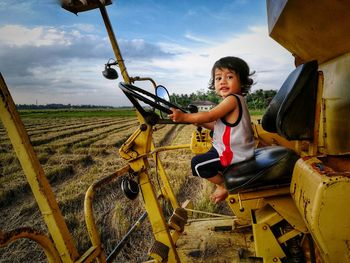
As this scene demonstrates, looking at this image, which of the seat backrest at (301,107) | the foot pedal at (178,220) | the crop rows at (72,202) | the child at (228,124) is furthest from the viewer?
the crop rows at (72,202)

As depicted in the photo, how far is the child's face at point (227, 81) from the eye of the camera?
6.10ft

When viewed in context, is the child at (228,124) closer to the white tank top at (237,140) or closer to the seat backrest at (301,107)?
the white tank top at (237,140)

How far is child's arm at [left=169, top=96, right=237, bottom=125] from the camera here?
63.0 inches

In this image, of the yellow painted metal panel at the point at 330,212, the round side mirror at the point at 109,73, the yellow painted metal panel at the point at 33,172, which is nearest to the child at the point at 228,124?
the yellow painted metal panel at the point at 330,212

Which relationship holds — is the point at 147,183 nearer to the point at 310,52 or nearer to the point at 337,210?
the point at 337,210

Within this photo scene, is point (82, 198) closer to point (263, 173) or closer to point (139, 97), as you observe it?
point (139, 97)

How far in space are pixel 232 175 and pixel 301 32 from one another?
3.98ft

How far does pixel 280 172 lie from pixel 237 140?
1.12ft

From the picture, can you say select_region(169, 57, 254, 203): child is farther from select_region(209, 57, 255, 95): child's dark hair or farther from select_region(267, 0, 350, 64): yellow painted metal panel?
select_region(267, 0, 350, 64): yellow painted metal panel

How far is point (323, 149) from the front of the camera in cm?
202

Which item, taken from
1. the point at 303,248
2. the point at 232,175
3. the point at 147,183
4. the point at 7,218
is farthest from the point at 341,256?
the point at 7,218

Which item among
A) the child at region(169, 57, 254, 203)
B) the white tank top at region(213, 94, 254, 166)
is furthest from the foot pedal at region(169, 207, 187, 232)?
the white tank top at region(213, 94, 254, 166)

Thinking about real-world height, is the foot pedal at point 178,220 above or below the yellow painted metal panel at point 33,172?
below

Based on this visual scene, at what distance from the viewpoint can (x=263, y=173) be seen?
1581 millimetres
